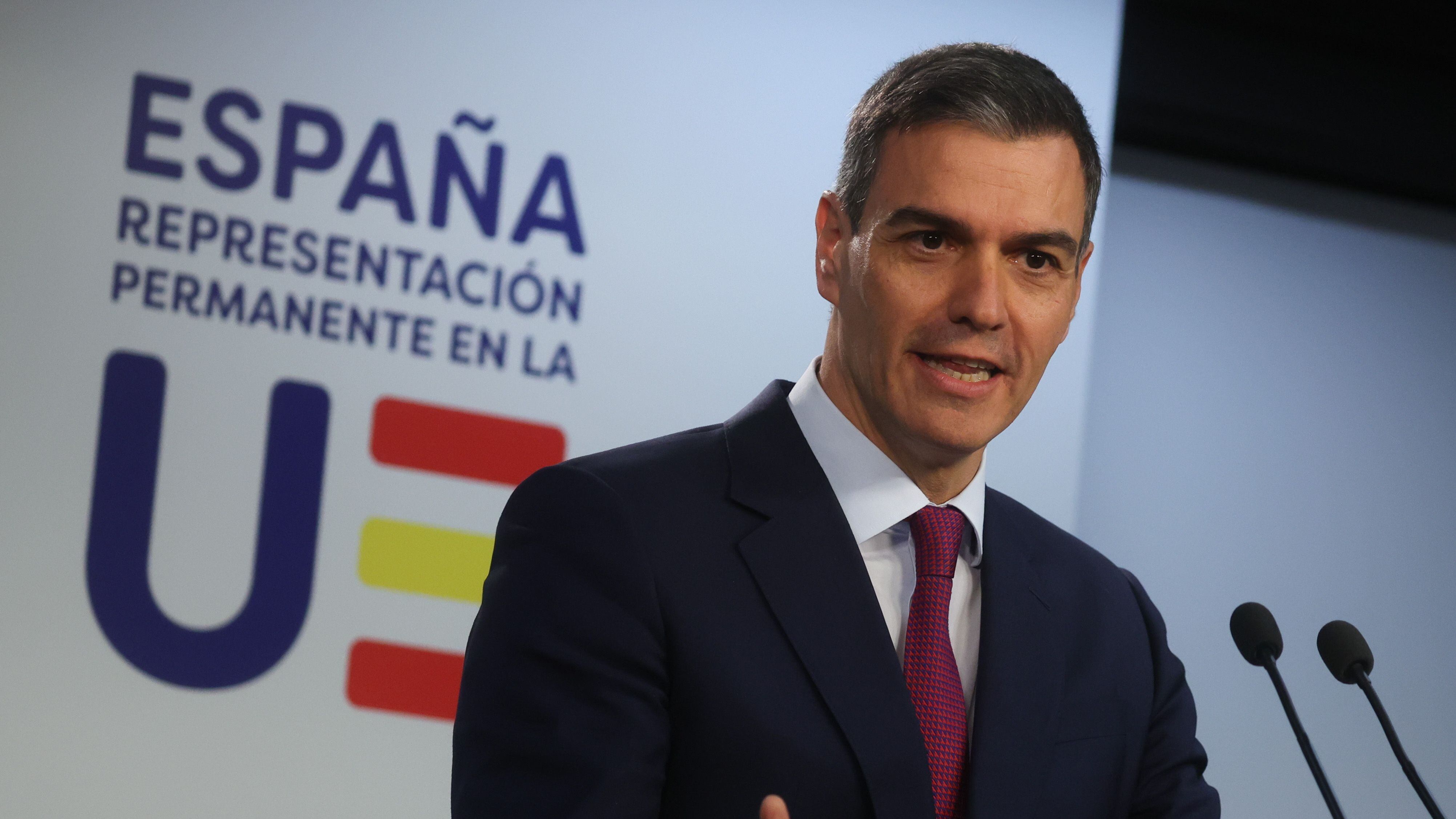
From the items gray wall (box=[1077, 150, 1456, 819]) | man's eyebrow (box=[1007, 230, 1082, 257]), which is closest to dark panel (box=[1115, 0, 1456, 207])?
gray wall (box=[1077, 150, 1456, 819])

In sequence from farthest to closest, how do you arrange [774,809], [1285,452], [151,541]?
[1285,452] < [151,541] < [774,809]

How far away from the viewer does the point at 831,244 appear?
1.60 metres

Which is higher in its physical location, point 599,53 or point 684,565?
point 599,53

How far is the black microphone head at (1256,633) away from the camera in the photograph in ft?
4.80

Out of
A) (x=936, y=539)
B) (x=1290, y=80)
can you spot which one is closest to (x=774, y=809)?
(x=936, y=539)

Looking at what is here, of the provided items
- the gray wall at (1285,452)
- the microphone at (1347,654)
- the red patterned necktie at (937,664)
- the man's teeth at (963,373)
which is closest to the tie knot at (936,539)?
the red patterned necktie at (937,664)

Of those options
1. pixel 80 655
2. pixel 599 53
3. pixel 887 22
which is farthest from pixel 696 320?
pixel 80 655

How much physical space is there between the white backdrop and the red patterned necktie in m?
1.62

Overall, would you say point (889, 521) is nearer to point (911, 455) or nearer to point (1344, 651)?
point (911, 455)

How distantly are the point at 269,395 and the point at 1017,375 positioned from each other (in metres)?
1.90

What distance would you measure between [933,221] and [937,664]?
0.47 metres

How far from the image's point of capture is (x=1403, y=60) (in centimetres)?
360

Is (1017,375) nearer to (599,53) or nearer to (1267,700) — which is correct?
(599,53)

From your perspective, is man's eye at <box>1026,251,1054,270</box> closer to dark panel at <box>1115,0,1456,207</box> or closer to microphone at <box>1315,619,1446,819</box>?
microphone at <box>1315,619,1446,819</box>
